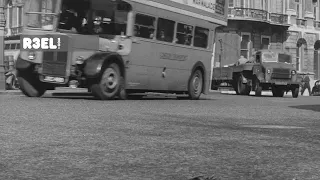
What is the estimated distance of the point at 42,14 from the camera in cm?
1678

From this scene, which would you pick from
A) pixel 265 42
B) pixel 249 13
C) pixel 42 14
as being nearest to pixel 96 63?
pixel 42 14

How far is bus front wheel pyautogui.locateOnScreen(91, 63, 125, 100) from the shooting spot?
1631 centimetres

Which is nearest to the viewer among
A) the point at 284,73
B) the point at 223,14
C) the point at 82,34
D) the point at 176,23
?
the point at 82,34

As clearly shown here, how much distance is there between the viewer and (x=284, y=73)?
31.1 meters

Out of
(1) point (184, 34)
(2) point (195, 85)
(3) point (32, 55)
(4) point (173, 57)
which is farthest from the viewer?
(2) point (195, 85)

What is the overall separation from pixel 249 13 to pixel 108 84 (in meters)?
32.1

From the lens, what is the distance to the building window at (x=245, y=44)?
47875 millimetres

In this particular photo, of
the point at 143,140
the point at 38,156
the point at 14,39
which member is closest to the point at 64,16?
the point at 143,140

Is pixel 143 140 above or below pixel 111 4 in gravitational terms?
below

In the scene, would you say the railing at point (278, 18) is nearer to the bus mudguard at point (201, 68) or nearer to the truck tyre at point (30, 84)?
the bus mudguard at point (201, 68)

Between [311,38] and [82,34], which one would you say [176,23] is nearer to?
[82,34]

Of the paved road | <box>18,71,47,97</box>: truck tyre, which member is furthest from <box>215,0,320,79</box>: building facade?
the paved road

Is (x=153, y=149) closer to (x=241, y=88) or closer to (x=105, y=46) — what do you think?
(x=105, y=46)

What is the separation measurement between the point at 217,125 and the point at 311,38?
148ft
